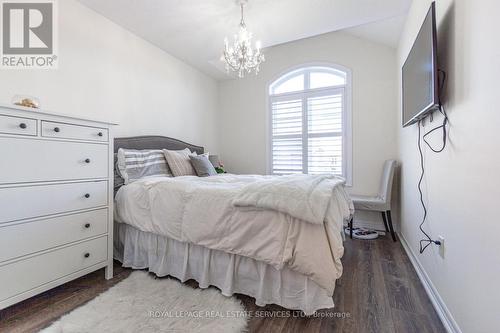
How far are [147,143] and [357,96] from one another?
3.01m

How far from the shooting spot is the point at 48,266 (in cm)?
152

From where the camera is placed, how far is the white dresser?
4.42ft

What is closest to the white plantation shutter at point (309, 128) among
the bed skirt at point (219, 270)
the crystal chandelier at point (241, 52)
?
the crystal chandelier at point (241, 52)

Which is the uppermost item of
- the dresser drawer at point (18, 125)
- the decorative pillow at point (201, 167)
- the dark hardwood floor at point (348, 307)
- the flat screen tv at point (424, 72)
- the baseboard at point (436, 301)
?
the flat screen tv at point (424, 72)

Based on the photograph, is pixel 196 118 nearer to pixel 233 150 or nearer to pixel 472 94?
pixel 233 150

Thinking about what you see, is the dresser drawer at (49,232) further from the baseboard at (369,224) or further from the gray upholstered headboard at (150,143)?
the baseboard at (369,224)

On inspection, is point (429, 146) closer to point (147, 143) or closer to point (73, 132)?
point (73, 132)

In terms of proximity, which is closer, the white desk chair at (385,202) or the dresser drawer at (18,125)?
the dresser drawer at (18,125)

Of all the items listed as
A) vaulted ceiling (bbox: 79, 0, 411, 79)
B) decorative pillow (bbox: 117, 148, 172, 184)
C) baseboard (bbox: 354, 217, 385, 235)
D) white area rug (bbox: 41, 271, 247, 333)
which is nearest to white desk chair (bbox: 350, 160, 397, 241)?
baseboard (bbox: 354, 217, 385, 235)

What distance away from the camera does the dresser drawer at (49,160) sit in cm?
135

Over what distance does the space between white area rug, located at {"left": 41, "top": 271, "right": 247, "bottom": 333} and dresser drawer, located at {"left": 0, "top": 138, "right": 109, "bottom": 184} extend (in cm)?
86

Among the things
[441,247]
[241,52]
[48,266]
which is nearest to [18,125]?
[48,266]

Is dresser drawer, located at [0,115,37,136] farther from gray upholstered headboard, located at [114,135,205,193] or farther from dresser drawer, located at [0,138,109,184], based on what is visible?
gray upholstered headboard, located at [114,135,205,193]

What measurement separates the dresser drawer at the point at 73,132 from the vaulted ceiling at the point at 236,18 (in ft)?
4.70
